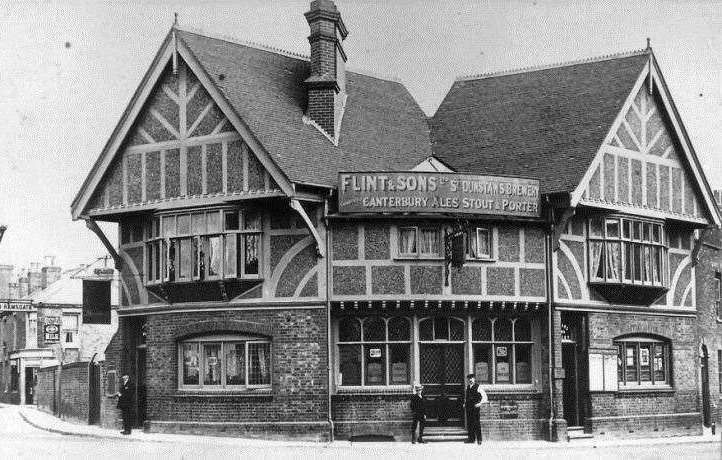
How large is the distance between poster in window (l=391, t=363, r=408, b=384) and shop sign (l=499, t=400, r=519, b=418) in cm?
247

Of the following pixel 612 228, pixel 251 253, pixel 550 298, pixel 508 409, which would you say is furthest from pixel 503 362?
pixel 251 253

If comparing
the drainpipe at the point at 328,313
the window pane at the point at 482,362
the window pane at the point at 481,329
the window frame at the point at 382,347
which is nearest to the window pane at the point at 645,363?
the window pane at the point at 482,362

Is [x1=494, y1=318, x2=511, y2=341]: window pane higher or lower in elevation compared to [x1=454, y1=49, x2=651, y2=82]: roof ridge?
lower

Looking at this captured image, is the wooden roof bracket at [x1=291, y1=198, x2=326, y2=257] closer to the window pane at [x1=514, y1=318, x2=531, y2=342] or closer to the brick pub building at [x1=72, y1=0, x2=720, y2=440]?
the brick pub building at [x1=72, y1=0, x2=720, y2=440]

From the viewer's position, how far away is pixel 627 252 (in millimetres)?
28516

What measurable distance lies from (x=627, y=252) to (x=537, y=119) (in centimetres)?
450

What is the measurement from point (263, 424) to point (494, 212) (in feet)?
24.6

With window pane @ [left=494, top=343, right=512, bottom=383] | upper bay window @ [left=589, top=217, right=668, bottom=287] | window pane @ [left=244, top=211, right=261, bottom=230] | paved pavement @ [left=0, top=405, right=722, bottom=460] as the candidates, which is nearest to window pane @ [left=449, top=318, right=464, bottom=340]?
window pane @ [left=494, top=343, right=512, bottom=383]

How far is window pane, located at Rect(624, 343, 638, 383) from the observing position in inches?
1146

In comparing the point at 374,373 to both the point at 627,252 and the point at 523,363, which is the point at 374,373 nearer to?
the point at 523,363

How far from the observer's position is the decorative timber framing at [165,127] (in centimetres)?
2539

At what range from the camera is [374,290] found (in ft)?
84.2

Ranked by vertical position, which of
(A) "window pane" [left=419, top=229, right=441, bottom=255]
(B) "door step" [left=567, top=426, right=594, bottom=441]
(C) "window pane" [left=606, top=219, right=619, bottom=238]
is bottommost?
(B) "door step" [left=567, top=426, right=594, bottom=441]

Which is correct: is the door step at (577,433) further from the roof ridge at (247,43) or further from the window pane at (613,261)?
the roof ridge at (247,43)
